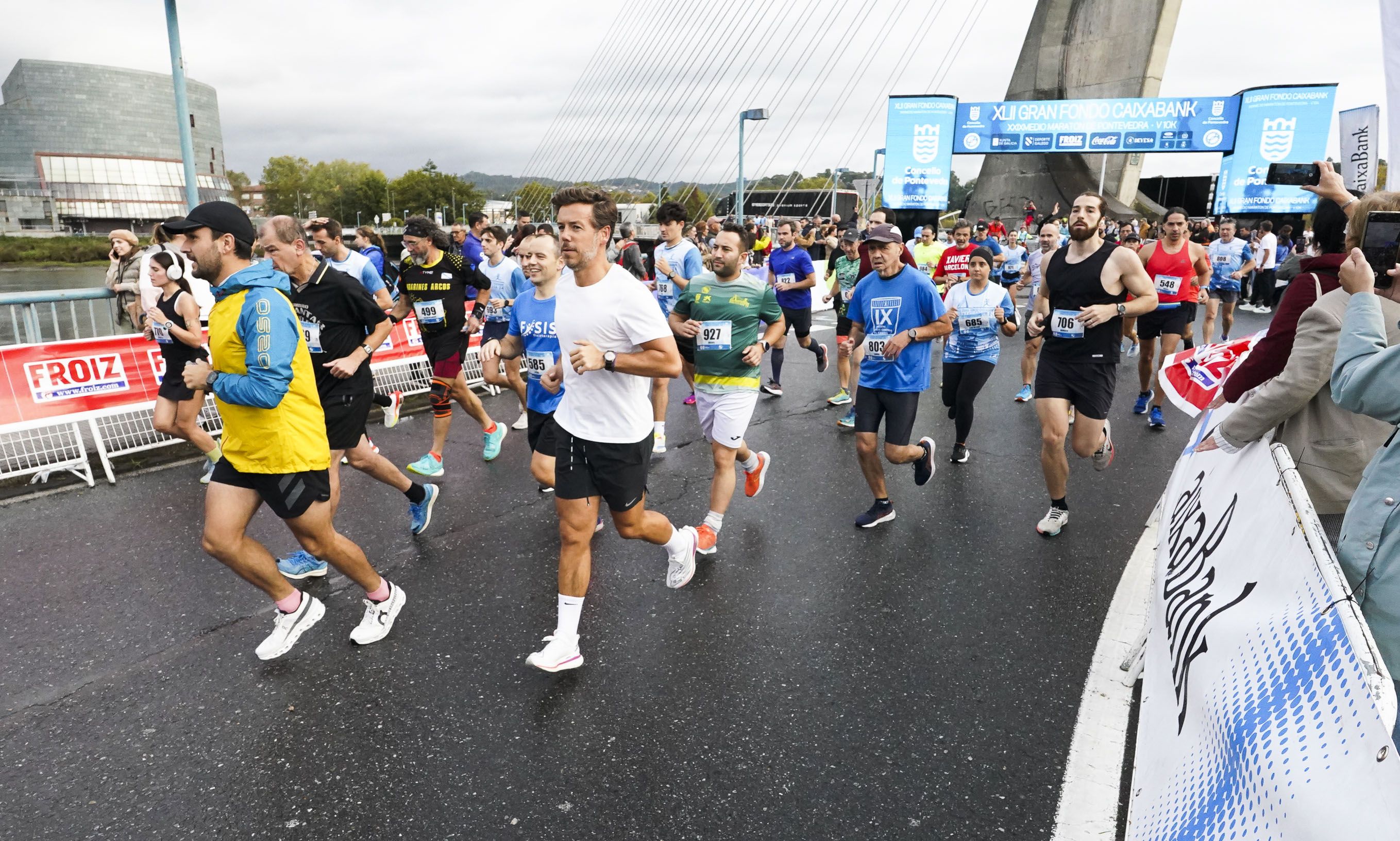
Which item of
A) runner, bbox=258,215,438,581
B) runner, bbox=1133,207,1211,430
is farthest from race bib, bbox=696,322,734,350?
runner, bbox=1133,207,1211,430

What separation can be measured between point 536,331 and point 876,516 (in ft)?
8.00

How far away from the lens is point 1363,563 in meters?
1.93

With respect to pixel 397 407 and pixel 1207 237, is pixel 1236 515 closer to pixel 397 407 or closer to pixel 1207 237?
pixel 397 407

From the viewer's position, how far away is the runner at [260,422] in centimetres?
310

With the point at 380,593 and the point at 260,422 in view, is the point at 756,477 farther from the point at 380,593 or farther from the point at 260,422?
the point at 260,422

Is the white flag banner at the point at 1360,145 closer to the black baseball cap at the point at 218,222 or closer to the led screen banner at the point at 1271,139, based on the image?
the black baseball cap at the point at 218,222

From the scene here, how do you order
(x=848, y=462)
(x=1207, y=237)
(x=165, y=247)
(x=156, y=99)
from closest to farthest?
(x=165, y=247) < (x=848, y=462) < (x=1207, y=237) < (x=156, y=99)

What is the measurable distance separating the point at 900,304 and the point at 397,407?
501 cm

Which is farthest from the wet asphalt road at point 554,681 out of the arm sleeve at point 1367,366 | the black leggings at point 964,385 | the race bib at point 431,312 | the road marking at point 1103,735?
the race bib at point 431,312

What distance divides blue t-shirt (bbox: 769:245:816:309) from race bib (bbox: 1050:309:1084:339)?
3.88 metres

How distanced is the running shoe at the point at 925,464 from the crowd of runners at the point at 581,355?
17 mm

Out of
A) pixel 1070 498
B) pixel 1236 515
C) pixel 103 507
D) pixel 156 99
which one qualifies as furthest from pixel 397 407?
pixel 156 99

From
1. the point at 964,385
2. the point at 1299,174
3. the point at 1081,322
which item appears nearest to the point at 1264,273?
the point at 964,385

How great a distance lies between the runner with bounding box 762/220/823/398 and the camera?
8.77m
